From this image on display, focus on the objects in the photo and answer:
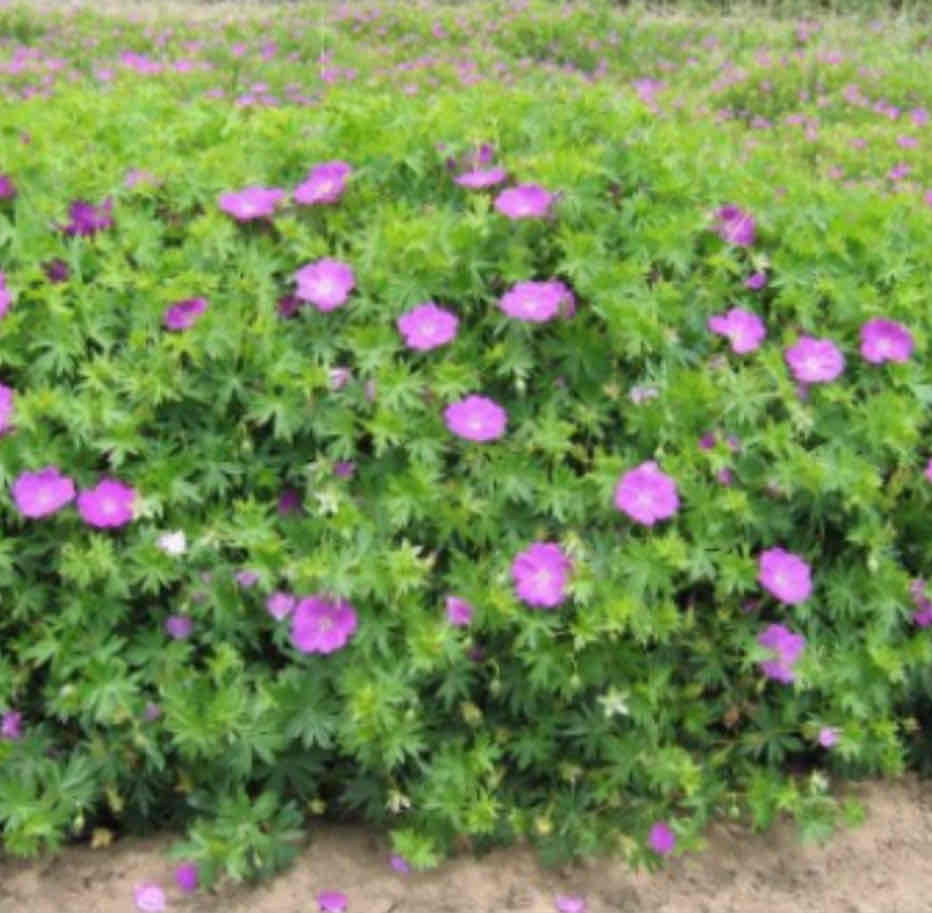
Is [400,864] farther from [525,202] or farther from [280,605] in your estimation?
[525,202]

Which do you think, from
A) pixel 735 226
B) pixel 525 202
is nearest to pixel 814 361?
pixel 735 226

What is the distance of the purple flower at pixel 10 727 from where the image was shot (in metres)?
2.46

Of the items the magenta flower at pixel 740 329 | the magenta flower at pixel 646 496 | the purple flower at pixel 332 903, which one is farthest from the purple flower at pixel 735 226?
the purple flower at pixel 332 903

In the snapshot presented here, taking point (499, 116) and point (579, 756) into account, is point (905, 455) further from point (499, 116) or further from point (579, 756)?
point (499, 116)

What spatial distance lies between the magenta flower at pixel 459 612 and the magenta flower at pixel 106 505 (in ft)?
1.79

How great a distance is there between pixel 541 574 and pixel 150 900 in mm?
841

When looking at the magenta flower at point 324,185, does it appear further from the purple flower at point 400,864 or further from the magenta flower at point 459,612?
the purple flower at point 400,864

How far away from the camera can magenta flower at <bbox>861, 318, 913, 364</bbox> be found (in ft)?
9.08

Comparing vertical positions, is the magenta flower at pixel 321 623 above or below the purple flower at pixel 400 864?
above

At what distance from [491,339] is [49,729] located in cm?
102

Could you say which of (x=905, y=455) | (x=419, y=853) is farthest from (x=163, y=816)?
(x=905, y=455)

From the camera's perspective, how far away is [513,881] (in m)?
2.56

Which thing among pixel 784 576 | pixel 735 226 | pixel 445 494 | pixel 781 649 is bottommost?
pixel 781 649

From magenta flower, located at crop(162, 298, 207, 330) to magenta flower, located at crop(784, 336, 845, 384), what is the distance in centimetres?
107
